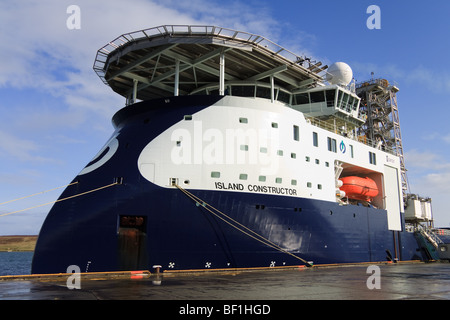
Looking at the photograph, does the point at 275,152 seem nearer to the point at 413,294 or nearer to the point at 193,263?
the point at 193,263

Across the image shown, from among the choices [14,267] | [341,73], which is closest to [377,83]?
[341,73]

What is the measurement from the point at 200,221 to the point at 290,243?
498 centimetres

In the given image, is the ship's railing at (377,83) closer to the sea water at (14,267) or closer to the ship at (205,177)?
the ship at (205,177)

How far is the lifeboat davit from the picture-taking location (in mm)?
23828

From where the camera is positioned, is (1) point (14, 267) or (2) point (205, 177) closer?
(2) point (205, 177)

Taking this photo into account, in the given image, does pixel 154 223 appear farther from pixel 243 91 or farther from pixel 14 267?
pixel 14 267

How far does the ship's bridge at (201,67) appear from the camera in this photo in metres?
17.4

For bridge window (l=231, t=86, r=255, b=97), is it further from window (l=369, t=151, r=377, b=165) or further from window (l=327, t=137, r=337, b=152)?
window (l=369, t=151, r=377, b=165)

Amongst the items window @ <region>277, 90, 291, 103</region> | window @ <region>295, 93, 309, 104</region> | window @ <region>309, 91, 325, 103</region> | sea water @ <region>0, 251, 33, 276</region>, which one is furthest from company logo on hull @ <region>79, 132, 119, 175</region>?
sea water @ <region>0, 251, 33, 276</region>

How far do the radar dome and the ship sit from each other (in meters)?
5.34

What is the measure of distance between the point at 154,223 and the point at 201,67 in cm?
920

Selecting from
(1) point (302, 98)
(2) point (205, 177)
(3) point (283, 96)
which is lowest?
(2) point (205, 177)

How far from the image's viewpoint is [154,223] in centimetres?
1446
